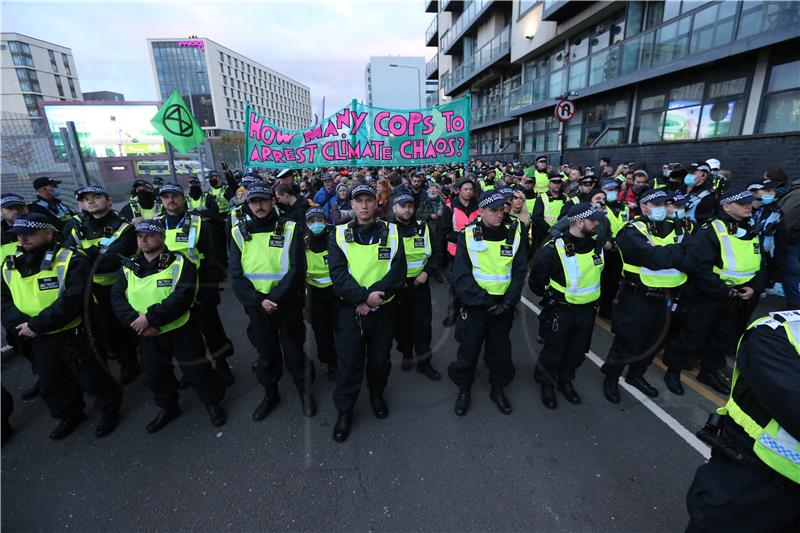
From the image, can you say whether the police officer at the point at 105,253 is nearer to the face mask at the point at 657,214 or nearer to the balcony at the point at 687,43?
the face mask at the point at 657,214

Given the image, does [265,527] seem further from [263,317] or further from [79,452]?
[79,452]

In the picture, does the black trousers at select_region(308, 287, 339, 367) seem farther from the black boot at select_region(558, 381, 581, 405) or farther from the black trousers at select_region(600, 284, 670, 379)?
the black trousers at select_region(600, 284, 670, 379)

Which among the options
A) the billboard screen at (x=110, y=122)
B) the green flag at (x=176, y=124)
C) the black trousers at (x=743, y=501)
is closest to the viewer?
the black trousers at (x=743, y=501)

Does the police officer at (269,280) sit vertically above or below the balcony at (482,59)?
below

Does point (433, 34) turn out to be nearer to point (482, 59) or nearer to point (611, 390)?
point (482, 59)

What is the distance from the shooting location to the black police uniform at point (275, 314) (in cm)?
330

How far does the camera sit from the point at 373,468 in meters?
2.89

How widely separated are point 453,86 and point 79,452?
115 ft

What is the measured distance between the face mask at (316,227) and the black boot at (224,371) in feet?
6.08

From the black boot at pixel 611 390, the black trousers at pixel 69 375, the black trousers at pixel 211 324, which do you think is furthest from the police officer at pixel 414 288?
the black trousers at pixel 69 375

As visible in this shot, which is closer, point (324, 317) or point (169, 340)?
point (169, 340)

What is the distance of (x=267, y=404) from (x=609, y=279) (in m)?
5.05

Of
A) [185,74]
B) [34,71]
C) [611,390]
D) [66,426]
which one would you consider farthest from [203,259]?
[185,74]

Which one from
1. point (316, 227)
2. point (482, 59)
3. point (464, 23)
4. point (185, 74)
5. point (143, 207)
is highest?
point (185, 74)
